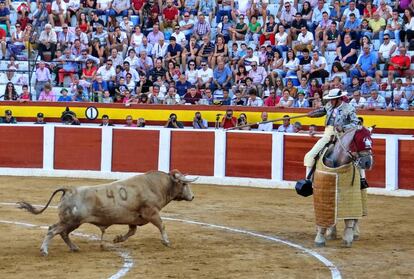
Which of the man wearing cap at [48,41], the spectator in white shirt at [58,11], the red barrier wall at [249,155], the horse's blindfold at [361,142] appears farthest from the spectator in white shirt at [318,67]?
the horse's blindfold at [361,142]

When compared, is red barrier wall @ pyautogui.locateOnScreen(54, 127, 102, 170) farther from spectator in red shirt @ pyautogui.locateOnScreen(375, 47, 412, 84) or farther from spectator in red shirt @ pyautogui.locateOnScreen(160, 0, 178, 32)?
spectator in red shirt @ pyautogui.locateOnScreen(375, 47, 412, 84)

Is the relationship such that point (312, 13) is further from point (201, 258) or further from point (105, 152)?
point (201, 258)

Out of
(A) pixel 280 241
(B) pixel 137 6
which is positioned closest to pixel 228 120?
(B) pixel 137 6

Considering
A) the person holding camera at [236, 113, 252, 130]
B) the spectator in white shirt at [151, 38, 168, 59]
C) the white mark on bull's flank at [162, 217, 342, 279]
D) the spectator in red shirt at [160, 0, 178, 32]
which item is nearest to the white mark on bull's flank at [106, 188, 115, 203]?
the white mark on bull's flank at [162, 217, 342, 279]

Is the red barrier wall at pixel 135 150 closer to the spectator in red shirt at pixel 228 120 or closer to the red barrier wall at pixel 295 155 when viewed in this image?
the spectator in red shirt at pixel 228 120

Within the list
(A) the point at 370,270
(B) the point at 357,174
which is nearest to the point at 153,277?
(A) the point at 370,270

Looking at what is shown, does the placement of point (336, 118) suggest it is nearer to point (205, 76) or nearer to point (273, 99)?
point (273, 99)

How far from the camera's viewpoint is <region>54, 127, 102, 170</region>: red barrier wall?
64.9 ft

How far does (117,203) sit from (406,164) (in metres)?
7.79

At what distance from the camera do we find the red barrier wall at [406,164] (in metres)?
17.5

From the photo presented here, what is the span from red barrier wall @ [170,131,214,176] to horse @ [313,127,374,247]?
288 inches

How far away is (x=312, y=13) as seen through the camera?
21.6 meters

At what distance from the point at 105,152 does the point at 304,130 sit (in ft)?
12.4

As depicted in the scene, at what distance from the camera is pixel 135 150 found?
1958cm
